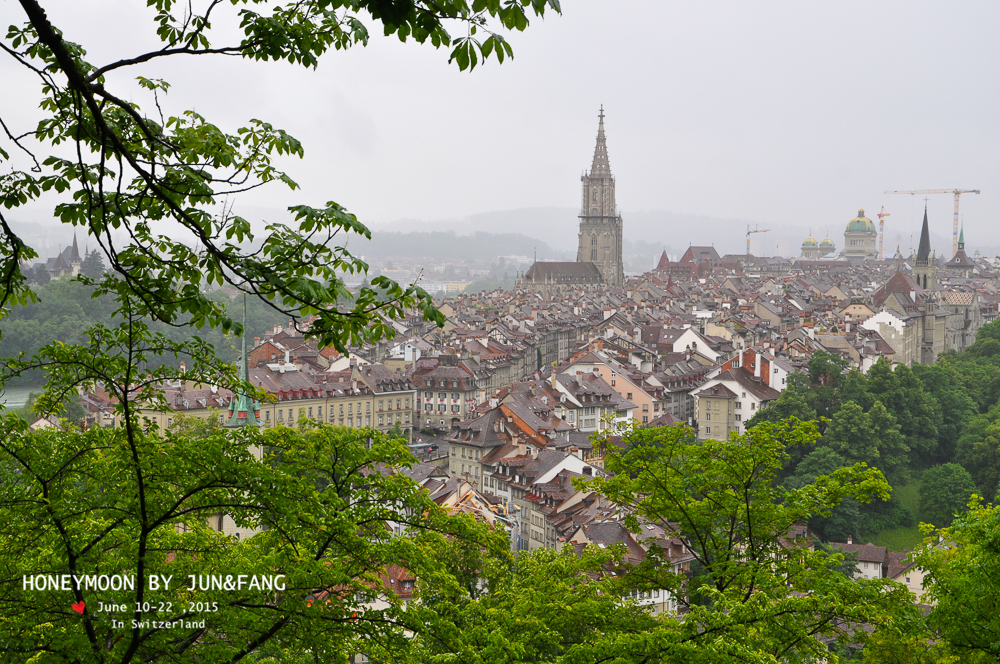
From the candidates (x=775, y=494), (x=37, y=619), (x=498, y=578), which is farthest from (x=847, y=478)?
(x=37, y=619)

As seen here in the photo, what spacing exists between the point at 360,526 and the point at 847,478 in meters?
7.49

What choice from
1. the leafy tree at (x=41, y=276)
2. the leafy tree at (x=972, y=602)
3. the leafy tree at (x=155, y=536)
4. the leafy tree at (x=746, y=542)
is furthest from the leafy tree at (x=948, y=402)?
the leafy tree at (x=41, y=276)

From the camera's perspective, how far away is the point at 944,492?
1882 inches

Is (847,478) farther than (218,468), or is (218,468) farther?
(847,478)

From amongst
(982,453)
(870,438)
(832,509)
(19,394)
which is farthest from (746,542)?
(19,394)

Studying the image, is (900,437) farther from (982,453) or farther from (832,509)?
(832,509)

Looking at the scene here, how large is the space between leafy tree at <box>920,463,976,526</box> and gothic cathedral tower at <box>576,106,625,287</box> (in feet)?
413

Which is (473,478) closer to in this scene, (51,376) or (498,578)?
(498,578)

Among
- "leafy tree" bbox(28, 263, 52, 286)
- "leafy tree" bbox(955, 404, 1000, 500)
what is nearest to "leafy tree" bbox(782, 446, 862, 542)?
"leafy tree" bbox(955, 404, 1000, 500)

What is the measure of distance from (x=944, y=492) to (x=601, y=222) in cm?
13230

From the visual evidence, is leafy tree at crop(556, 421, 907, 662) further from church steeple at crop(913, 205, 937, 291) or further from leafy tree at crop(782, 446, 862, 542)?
church steeple at crop(913, 205, 937, 291)

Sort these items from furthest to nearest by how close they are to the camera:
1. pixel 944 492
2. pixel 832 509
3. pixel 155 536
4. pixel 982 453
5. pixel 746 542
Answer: pixel 982 453 < pixel 944 492 < pixel 832 509 < pixel 746 542 < pixel 155 536

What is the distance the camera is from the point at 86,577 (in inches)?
331

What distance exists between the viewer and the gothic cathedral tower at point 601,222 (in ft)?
579
